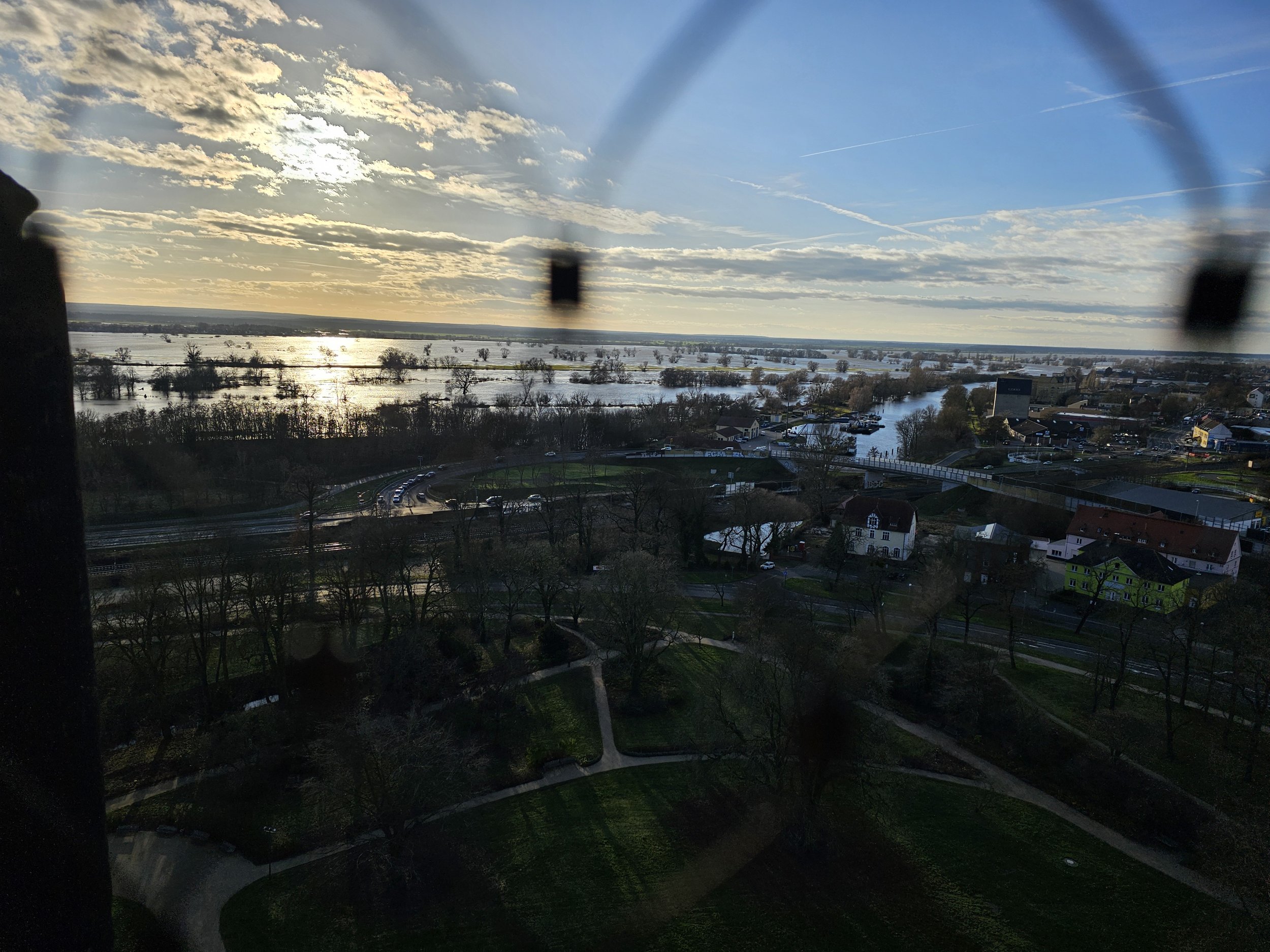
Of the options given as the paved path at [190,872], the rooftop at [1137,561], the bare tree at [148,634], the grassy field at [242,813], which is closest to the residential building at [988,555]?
the rooftop at [1137,561]

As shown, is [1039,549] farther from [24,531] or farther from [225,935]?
[24,531]

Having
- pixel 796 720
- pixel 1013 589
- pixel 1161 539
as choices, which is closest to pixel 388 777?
pixel 796 720

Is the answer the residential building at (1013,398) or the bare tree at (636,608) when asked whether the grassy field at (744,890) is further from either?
the residential building at (1013,398)

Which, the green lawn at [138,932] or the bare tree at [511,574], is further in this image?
the bare tree at [511,574]

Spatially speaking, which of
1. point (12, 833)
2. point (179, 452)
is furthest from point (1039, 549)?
point (179, 452)

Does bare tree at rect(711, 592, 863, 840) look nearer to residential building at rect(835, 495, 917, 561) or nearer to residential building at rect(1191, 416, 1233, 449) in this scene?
residential building at rect(835, 495, 917, 561)

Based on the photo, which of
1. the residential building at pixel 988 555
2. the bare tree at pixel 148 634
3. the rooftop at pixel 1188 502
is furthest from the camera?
the rooftop at pixel 1188 502
